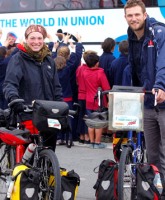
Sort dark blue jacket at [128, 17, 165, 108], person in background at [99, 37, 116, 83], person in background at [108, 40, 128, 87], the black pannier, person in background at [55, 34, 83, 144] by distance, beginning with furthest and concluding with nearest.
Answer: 1. person in background at [99, 37, 116, 83]
2. person in background at [55, 34, 83, 144]
3. person in background at [108, 40, 128, 87]
4. dark blue jacket at [128, 17, 165, 108]
5. the black pannier

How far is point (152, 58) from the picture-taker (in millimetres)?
5859

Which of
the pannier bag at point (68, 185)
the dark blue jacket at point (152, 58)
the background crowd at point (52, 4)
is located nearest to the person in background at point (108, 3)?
the background crowd at point (52, 4)

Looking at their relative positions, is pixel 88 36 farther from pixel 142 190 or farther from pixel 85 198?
pixel 142 190

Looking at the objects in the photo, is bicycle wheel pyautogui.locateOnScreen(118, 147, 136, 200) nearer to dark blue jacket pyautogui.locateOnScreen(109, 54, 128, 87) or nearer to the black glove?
the black glove

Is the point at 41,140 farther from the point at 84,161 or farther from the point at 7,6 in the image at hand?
the point at 7,6

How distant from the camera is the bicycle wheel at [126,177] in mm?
5528

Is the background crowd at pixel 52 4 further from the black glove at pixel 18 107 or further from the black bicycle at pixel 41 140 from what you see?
the black glove at pixel 18 107

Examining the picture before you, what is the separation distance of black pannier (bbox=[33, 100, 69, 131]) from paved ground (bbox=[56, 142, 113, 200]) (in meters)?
1.77

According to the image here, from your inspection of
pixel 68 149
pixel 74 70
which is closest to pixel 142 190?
pixel 68 149

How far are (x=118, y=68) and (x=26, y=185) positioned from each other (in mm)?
5773

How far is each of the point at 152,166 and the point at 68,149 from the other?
205 inches

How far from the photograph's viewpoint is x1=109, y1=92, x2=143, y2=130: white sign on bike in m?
5.66

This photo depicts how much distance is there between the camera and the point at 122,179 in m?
5.51

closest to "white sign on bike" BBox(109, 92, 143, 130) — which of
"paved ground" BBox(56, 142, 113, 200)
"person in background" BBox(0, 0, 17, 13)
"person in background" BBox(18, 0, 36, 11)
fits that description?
"paved ground" BBox(56, 142, 113, 200)
